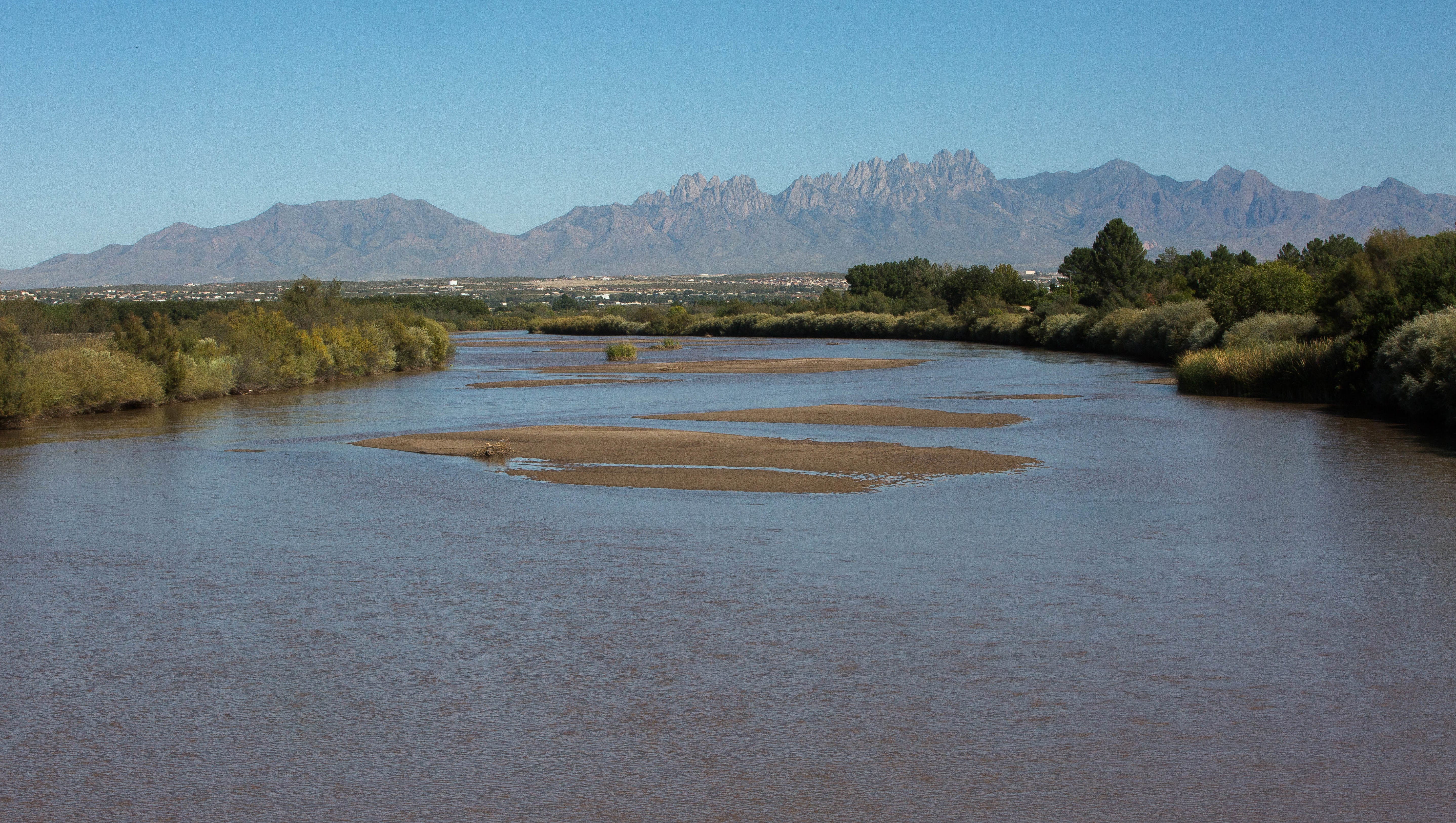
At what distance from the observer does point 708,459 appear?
68.9 ft

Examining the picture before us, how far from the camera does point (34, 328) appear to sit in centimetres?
3384

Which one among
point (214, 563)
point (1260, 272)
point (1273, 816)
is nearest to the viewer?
point (1273, 816)

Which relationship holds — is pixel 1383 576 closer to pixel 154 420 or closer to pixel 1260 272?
pixel 154 420

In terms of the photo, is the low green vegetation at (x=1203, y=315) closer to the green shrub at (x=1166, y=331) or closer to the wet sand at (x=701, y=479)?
the green shrub at (x=1166, y=331)

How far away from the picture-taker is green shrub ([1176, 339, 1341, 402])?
1243 inches

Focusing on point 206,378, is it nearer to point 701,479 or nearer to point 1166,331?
point 701,479

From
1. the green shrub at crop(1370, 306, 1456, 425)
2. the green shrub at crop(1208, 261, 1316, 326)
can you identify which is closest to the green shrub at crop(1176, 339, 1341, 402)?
the green shrub at crop(1370, 306, 1456, 425)

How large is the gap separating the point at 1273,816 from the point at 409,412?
92.5 feet

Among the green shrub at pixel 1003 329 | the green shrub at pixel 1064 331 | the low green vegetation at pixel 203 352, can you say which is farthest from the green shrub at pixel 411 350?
the green shrub at pixel 1003 329

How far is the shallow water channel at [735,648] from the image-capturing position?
707 cm

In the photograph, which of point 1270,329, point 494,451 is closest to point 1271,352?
point 1270,329

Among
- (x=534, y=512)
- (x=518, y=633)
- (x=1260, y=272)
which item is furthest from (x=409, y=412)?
(x=1260, y=272)

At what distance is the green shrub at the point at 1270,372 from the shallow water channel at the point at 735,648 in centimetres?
1267

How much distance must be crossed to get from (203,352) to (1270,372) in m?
33.2
